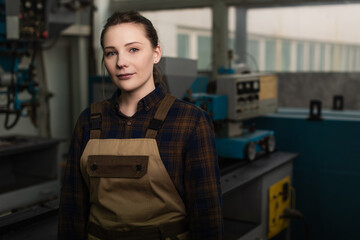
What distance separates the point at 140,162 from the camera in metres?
1.20

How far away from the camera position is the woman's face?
48.4 inches

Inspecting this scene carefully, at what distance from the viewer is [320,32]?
Answer: 10.6 feet

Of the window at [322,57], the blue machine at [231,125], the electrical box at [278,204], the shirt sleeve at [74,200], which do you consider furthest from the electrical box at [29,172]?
the window at [322,57]

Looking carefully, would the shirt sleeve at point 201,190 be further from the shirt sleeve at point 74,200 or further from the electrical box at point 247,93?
the electrical box at point 247,93

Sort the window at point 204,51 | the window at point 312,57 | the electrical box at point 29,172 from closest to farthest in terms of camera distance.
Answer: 1. the electrical box at point 29,172
2. the window at point 312,57
3. the window at point 204,51

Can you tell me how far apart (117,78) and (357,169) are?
2058mm

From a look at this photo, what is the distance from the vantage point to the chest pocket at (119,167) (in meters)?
1.19

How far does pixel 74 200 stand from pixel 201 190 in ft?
1.31

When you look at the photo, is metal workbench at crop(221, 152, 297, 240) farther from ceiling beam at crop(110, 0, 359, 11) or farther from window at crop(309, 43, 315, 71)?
ceiling beam at crop(110, 0, 359, 11)

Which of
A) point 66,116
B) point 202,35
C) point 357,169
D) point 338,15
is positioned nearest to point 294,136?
point 357,169

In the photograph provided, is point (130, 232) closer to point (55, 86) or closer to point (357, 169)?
point (357, 169)

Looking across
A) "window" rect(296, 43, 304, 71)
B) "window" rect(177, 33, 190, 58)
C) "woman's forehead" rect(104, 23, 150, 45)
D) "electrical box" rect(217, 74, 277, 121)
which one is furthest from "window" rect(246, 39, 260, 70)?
"woman's forehead" rect(104, 23, 150, 45)

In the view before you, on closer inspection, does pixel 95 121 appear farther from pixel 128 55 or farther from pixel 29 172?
pixel 29 172

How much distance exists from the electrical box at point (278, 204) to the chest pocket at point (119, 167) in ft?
4.89
